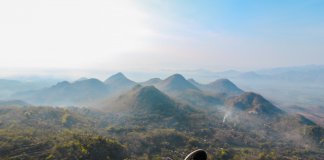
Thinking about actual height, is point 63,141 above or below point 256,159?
above

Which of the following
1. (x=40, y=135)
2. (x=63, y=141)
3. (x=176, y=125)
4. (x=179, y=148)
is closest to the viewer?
(x=63, y=141)

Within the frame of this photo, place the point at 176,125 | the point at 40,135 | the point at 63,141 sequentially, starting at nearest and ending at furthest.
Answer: the point at 63,141
the point at 40,135
the point at 176,125

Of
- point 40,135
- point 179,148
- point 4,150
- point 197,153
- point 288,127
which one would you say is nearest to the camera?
point 197,153

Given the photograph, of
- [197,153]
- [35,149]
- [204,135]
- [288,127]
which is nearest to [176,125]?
[204,135]

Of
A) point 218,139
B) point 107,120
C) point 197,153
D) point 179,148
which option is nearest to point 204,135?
point 218,139

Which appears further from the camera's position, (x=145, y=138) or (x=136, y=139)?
(x=145, y=138)

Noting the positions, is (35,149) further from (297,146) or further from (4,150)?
(297,146)

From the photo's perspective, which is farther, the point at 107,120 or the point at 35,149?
the point at 107,120

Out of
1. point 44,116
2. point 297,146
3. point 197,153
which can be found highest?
point 197,153

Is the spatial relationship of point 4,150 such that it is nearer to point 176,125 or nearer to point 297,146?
point 176,125
